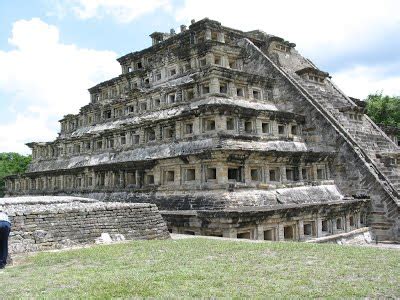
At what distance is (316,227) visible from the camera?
18125mm

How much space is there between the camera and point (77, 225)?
10953mm

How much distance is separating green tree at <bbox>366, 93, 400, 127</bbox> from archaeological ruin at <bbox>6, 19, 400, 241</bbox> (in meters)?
13.5

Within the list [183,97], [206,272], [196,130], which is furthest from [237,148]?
[206,272]

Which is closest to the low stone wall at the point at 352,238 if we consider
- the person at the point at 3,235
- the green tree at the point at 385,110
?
the person at the point at 3,235

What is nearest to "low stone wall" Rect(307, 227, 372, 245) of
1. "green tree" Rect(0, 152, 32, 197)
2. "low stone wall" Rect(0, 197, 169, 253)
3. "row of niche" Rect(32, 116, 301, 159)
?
"row of niche" Rect(32, 116, 301, 159)

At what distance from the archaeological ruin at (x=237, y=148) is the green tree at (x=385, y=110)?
13.5 metres

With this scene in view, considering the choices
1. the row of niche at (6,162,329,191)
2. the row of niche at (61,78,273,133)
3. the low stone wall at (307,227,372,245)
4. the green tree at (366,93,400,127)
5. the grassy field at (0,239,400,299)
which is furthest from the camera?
the green tree at (366,93,400,127)

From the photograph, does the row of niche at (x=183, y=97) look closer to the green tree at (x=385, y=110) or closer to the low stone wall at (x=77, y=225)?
the low stone wall at (x=77, y=225)

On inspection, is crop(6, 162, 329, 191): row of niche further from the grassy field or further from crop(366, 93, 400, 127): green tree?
crop(366, 93, 400, 127): green tree

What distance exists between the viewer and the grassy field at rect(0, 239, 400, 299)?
587 centimetres

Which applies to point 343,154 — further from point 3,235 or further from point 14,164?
point 14,164

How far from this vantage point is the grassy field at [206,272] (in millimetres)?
5871

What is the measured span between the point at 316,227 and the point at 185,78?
37.4 ft

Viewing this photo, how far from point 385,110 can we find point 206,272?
37163mm
